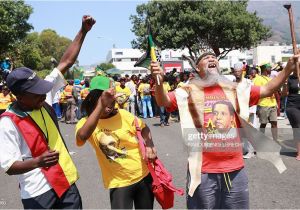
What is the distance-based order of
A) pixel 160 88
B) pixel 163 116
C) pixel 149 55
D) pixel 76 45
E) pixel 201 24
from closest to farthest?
1. pixel 160 88
2. pixel 149 55
3. pixel 76 45
4. pixel 163 116
5. pixel 201 24

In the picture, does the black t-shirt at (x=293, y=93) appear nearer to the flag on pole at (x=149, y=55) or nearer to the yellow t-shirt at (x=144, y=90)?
the flag on pole at (x=149, y=55)

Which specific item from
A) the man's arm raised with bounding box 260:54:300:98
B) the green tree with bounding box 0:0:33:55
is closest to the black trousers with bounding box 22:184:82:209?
the man's arm raised with bounding box 260:54:300:98

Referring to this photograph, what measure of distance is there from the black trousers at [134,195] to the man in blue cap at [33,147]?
34 cm

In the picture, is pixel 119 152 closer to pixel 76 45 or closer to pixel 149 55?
pixel 149 55

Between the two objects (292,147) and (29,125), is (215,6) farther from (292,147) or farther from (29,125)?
(29,125)

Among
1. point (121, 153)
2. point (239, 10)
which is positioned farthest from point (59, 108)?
point (239, 10)

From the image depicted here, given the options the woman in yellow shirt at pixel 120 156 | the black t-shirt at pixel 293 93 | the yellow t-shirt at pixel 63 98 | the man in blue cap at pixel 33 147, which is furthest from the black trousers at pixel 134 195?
the yellow t-shirt at pixel 63 98

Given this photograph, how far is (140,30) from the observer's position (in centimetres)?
3441

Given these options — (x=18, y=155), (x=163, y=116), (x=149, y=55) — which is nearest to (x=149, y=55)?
(x=149, y=55)

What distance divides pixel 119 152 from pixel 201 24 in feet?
99.7

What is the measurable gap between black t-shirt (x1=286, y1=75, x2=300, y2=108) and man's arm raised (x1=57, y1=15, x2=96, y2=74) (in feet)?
16.7

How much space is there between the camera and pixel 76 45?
3.47 metres

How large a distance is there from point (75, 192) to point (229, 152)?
120 centimetres

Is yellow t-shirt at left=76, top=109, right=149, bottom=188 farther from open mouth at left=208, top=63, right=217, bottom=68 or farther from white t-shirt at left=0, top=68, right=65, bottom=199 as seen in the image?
open mouth at left=208, top=63, right=217, bottom=68
